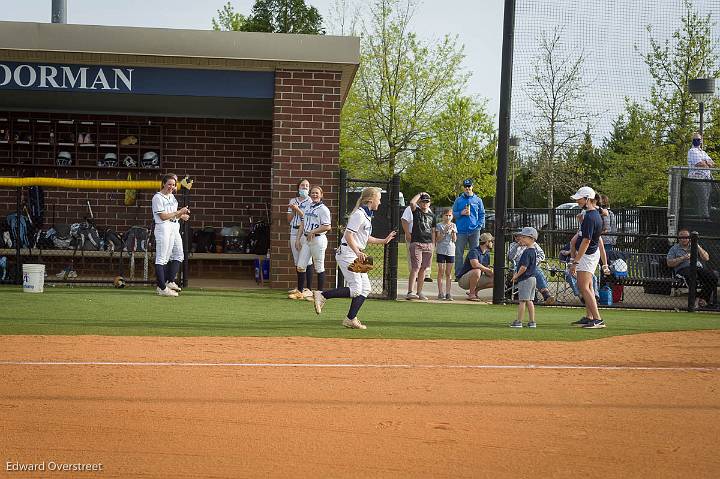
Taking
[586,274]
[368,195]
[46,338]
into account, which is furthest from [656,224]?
[46,338]

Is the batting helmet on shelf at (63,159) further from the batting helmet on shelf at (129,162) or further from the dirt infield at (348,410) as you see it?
the dirt infield at (348,410)

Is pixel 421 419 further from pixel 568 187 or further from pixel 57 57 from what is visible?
pixel 568 187

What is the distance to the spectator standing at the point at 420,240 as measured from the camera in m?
16.4

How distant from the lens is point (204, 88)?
17.2 metres

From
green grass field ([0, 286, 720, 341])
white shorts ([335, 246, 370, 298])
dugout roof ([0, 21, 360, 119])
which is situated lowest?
green grass field ([0, 286, 720, 341])

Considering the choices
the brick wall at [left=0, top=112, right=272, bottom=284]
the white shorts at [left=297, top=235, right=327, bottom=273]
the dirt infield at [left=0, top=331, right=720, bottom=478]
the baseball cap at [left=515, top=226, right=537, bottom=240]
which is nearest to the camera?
the dirt infield at [left=0, top=331, right=720, bottom=478]

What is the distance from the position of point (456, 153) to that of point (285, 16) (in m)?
21.0

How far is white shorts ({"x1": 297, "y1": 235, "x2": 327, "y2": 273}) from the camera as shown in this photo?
15.2 meters

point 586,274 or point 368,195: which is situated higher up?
point 368,195

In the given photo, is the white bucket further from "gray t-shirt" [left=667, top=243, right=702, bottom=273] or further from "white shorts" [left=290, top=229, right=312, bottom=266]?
"gray t-shirt" [left=667, top=243, right=702, bottom=273]

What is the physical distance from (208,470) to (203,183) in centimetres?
1562

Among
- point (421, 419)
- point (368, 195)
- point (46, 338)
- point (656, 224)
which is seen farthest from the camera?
point (656, 224)

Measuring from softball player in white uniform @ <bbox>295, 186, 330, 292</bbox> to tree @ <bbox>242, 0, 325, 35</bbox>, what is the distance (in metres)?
43.8

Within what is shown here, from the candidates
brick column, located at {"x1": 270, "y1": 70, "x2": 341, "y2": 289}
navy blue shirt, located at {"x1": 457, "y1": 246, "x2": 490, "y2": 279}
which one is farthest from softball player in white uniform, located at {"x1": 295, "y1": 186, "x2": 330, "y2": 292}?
navy blue shirt, located at {"x1": 457, "y1": 246, "x2": 490, "y2": 279}
